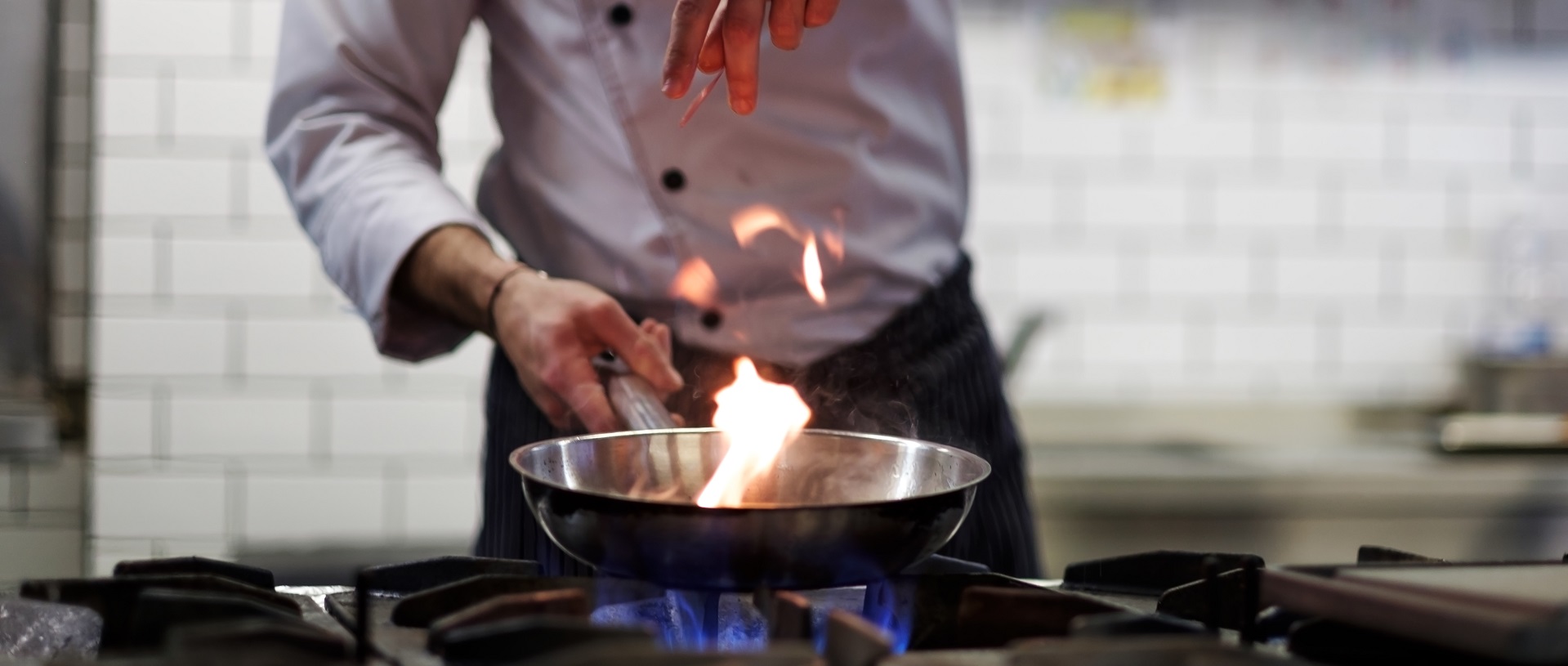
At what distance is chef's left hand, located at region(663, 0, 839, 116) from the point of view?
70cm

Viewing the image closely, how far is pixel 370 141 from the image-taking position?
93 cm

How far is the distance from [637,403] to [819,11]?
0.80 ft

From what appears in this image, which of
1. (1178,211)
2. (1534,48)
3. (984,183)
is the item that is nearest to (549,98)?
(984,183)

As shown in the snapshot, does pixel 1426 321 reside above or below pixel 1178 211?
below

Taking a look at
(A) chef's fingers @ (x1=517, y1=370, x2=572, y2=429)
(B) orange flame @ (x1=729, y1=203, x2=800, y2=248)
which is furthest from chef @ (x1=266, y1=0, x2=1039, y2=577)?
(A) chef's fingers @ (x1=517, y1=370, x2=572, y2=429)

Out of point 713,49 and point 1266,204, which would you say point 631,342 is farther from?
point 1266,204

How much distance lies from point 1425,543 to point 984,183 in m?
0.81

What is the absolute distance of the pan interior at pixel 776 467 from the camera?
2.24ft

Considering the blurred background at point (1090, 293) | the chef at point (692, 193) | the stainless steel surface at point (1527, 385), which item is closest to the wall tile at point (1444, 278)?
the blurred background at point (1090, 293)

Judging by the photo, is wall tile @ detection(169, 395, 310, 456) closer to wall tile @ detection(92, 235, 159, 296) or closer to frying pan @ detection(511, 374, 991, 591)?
wall tile @ detection(92, 235, 159, 296)

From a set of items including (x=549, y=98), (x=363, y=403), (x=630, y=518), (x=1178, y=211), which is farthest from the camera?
(x=1178, y=211)

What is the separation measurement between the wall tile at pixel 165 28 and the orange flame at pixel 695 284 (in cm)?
106

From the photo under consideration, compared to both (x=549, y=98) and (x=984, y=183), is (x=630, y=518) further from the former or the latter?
(x=984, y=183)

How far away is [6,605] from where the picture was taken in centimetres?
59
